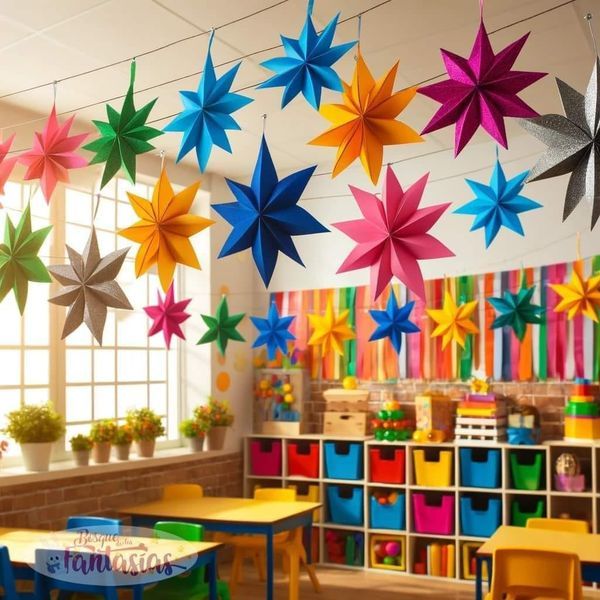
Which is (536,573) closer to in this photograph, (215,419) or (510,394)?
(510,394)

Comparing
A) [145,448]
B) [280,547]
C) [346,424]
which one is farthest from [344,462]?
[145,448]

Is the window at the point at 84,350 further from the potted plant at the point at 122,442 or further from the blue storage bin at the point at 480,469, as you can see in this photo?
the blue storage bin at the point at 480,469

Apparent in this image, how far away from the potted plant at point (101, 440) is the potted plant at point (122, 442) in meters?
0.10

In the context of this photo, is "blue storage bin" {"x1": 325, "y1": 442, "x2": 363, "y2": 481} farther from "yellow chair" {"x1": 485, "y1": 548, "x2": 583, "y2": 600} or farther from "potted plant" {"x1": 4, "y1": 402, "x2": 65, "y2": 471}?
"yellow chair" {"x1": 485, "y1": 548, "x2": 583, "y2": 600}

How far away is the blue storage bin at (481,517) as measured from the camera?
20.5 ft

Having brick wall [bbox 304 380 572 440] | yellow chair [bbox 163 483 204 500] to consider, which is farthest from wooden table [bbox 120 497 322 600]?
brick wall [bbox 304 380 572 440]

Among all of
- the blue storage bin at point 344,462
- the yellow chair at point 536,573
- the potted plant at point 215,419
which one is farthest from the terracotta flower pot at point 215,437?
the yellow chair at point 536,573

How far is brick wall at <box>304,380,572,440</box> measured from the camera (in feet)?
21.1

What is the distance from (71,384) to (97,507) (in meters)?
0.91

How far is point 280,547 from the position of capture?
222 inches

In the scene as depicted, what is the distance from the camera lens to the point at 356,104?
2.93 metres

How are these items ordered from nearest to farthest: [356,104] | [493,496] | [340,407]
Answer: [356,104]
[493,496]
[340,407]

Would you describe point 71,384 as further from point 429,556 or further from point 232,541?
point 429,556

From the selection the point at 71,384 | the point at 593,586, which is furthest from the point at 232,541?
the point at 593,586
